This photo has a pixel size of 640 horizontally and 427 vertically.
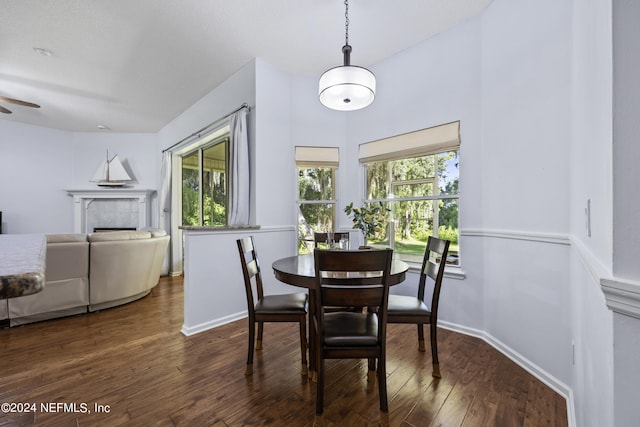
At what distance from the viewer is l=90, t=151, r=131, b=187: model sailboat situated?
552cm

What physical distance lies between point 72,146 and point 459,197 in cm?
749

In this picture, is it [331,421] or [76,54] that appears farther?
[76,54]

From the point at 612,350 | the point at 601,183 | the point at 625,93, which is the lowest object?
the point at 612,350

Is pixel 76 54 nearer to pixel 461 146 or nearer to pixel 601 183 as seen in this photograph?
pixel 461 146

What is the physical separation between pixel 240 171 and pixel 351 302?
2236mm

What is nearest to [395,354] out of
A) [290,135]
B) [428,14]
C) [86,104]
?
[290,135]

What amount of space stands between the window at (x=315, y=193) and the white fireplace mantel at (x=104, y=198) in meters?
4.13

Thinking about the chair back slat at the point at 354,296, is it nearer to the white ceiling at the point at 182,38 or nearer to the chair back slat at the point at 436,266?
the chair back slat at the point at 436,266

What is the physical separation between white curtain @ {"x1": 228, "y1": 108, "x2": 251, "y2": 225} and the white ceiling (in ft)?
2.59

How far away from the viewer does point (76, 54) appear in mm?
2992

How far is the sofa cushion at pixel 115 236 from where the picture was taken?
9.96ft

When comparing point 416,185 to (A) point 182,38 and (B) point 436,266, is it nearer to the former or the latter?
(B) point 436,266

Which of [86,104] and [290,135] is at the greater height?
[86,104]

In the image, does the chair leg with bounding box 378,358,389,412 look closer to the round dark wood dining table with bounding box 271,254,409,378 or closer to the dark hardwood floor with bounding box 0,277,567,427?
the dark hardwood floor with bounding box 0,277,567,427
